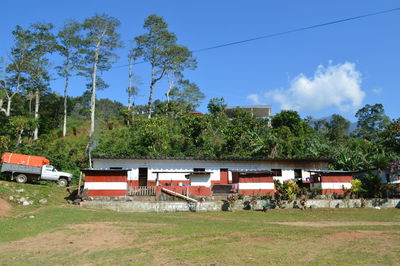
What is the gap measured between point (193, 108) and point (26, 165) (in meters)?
27.8

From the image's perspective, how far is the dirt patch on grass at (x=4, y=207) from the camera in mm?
16328

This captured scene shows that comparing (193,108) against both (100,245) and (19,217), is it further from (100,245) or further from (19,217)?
(100,245)

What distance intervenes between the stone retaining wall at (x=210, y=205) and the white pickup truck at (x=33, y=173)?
8.18 meters

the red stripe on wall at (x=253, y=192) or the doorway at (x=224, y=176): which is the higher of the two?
the doorway at (x=224, y=176)

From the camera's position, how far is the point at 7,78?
37.8 m

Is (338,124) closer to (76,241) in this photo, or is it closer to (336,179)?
(336,179)

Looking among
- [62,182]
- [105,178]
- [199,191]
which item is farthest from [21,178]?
[199,191]

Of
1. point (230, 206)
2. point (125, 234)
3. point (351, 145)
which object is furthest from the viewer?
point (351, 145)

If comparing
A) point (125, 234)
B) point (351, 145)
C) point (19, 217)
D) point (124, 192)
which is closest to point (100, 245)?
point (125, 234)

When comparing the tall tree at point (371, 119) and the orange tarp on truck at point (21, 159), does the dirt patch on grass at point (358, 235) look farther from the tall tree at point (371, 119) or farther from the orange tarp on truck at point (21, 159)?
the tall tree at point (371, 119)

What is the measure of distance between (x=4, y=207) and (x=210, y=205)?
11429mm

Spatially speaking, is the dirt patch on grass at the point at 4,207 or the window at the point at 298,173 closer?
the dirt patch on grass at the point at 4,207

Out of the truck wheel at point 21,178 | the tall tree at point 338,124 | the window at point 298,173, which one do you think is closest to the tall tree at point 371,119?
the tall tree at point 338,124

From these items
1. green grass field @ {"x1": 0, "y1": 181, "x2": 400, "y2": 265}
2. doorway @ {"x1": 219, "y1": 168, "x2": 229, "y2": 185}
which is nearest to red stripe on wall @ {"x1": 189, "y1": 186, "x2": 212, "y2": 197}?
doorway @ {"x1": 219, "y1": 168, "x2": 229, "y2": 185}
